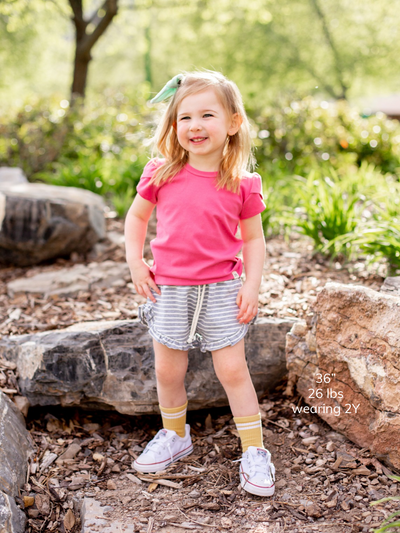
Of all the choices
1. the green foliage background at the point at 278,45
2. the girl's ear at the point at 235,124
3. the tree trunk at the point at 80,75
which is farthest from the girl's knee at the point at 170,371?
the green foliage background at the point at 278,45

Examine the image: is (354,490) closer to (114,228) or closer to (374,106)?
(114,228)

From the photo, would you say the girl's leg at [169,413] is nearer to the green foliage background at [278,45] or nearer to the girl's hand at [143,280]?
the girl's hand at [143,280]

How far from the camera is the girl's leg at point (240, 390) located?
76.6 inches

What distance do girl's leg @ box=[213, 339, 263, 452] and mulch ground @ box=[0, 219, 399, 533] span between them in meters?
0.20

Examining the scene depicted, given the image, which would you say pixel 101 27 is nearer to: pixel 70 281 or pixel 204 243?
pixel 70 281

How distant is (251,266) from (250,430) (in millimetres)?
666

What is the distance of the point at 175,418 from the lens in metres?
2.12

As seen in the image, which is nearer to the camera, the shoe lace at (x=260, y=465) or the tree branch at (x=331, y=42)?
the shoe lace at (x=260, y=465)

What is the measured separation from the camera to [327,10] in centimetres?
1631

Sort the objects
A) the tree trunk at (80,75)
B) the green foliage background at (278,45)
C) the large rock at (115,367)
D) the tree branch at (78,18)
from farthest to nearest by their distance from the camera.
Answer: the green foliage background at (278,45) < the tree trunk at (80,75) < the tree branch at (78,18) < the large rock at (115,367)

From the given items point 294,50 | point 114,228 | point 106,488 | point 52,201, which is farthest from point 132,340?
point 294,50

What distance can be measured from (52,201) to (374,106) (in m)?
26.1

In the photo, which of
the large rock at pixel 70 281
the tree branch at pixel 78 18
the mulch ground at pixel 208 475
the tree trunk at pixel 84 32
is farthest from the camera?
the tree branch at pixel 78 18

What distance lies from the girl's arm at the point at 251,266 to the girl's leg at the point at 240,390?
148 mm
